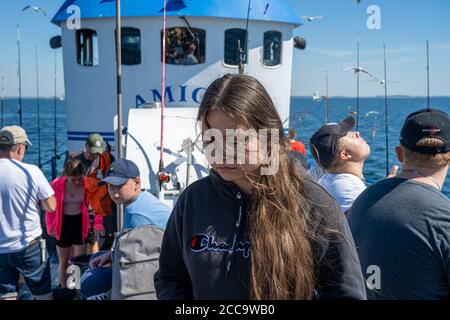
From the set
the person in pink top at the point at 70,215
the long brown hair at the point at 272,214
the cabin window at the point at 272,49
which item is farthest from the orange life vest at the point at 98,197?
the cabin window at the point at 272,49

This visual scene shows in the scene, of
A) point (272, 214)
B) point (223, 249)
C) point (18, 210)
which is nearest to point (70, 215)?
point (18, 210)

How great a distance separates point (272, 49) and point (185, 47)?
1790 millimetres

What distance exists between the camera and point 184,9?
9.44 metres

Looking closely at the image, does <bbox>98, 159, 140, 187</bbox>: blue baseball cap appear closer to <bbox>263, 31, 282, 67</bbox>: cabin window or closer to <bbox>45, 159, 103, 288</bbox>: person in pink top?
<bbox>45, 159, 103, 288</bbox>: person in pink top

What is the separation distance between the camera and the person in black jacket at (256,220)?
5.82 ft

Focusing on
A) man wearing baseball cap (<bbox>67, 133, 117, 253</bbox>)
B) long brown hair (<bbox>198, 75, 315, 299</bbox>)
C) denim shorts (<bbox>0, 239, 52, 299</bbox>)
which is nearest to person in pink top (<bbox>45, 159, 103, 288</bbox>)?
man wearing baseball cap (<bbox>67, 133, 117, 253</bbox>)

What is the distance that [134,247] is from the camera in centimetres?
315

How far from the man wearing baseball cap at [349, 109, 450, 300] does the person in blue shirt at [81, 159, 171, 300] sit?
58.5 inches

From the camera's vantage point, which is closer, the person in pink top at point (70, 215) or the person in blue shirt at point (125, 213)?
the person in blue shirt at point (125, 213)

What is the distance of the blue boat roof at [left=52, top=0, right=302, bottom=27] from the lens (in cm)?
943

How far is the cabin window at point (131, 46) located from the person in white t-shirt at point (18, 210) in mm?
5060

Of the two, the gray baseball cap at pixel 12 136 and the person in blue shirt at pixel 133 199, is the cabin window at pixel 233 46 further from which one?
the person in blue shirt at pixel 133 199

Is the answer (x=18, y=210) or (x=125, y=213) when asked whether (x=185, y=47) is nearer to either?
(x=18, y=210)
